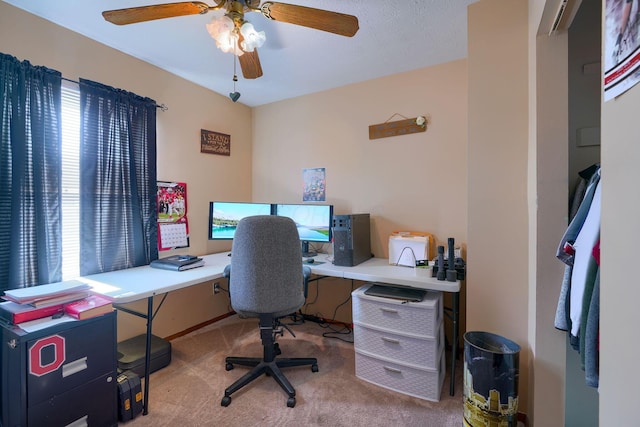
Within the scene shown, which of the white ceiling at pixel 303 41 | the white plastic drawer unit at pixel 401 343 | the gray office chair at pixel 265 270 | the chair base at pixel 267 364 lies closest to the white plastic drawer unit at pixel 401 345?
the white plastic drawer unit at pixel 401 343

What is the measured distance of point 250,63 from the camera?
1.73 metres

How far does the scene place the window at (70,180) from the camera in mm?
1834

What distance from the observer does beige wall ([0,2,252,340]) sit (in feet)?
5.58

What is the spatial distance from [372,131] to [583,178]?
1.61 meters

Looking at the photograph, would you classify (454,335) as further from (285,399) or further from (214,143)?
(214,143)

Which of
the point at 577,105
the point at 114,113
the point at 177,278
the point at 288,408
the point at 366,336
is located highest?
the point at 114,113

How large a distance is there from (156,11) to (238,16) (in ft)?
1.27

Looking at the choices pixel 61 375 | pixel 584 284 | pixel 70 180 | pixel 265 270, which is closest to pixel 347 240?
pixel 265 270

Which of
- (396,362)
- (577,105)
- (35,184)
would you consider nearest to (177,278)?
(35,184)

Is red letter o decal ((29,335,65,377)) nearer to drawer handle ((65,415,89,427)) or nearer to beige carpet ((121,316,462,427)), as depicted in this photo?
drawer handle ((65,415,89,427))

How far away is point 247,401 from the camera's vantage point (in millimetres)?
1687

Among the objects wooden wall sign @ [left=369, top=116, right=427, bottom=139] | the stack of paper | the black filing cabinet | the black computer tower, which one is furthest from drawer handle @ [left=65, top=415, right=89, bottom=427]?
wooden wall sign @ [left=369, top=116, right=427, bottom=139]

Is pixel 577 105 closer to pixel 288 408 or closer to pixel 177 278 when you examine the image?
pixel 288 408

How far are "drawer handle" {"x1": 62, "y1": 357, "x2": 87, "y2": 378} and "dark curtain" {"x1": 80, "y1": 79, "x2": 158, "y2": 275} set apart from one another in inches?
30.3
